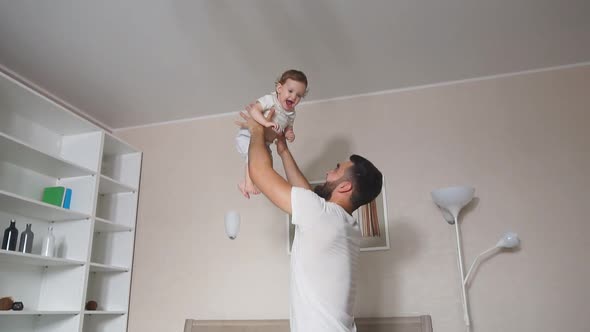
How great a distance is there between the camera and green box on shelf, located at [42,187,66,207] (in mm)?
3006

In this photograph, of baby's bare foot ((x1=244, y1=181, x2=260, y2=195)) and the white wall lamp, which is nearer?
baby's bare foot ((x1=244, y1=181, x2=260, y2=195))

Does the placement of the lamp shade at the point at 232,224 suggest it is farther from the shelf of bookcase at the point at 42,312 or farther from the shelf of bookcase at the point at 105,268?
the shelf of bookcase at the point at 42,312

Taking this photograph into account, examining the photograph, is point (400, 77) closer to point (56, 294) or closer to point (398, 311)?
point (398, 311)

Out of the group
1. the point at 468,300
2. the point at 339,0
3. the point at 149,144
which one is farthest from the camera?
the point at 149,144

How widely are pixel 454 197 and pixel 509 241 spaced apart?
413mm

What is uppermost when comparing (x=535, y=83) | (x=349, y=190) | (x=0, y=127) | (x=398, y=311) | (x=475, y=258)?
(x=535, y=83)

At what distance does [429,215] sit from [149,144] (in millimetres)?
2338

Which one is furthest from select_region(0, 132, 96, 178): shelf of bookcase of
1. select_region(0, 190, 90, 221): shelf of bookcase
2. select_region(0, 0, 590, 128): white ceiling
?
select_region(0, 0, 590, 128): white ceiling

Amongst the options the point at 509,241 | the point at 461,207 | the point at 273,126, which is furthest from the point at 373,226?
the point at 273,126

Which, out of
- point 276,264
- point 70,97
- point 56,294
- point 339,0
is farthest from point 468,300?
point 70,97

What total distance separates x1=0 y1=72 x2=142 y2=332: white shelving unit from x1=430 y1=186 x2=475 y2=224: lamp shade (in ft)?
7.60

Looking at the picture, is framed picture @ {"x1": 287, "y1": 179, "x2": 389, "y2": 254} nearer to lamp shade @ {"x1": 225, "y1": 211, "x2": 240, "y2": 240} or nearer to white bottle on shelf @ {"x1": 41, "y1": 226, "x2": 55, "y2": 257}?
lamp shade @ {"x1": 225, "y1": 211, "x2": 240, "y2": 240}

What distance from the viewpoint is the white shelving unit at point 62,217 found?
111 inches

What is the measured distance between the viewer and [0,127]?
9.68ft
